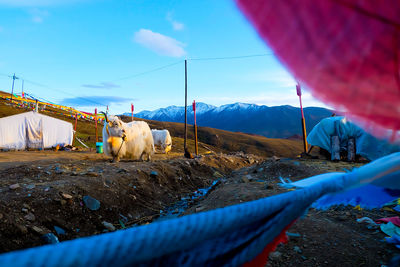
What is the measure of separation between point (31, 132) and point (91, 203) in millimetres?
14263

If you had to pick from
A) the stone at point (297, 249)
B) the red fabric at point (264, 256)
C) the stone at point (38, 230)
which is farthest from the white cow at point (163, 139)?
the red fabric at point (264, 256)

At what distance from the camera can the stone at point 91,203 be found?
3615mm

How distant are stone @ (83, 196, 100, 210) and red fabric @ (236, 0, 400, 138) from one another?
12.6 feet

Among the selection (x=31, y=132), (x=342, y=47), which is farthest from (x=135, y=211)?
(x=31, y=132)

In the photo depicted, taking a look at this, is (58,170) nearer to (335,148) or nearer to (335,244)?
(335,244)

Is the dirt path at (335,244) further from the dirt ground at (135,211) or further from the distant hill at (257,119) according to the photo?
the distant hill at (257,119)

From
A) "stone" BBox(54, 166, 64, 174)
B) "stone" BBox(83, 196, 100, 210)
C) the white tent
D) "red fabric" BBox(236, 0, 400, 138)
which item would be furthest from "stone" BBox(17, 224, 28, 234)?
the white tent

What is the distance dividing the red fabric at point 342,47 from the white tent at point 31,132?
17.4 m

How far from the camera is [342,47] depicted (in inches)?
21.9

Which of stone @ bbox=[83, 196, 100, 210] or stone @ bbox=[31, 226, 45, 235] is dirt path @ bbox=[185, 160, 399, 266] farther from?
stone @ bbox=[83, 196, 100, 210]

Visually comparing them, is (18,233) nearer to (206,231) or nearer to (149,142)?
(206,231)

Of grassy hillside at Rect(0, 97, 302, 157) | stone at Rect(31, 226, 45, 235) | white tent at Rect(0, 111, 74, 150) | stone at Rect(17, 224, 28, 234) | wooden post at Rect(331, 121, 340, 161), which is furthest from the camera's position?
grassy hillside at Rect(0, 97, 302, 157)

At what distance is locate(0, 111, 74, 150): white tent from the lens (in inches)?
539

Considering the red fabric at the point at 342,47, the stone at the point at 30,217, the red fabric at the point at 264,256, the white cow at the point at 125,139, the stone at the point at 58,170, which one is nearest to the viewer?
the red fabric at the point at 342,47
